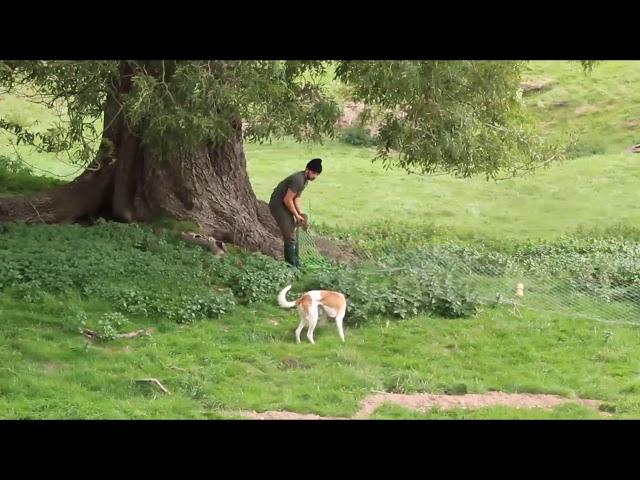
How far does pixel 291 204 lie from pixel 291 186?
30 cm

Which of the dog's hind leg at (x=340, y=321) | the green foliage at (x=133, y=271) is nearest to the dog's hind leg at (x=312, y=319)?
the dog's hind leg at (x=340, y=321)

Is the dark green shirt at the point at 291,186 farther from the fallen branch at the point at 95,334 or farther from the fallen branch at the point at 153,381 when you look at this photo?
the fallen branch at the point at 153,381

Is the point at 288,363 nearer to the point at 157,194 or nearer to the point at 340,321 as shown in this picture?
the point at 340,321

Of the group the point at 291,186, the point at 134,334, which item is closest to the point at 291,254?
the point at 291,186

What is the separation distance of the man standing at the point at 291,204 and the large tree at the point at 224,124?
88 cm

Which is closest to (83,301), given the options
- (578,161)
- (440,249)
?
(440,249)

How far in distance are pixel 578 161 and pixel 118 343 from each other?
27.3 m

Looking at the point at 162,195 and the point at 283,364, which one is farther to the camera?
the point at 162,195

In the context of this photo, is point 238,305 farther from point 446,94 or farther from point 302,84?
point 446,94

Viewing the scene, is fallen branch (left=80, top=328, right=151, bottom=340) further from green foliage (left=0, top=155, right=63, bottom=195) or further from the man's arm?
green foliage (left=0, top=155, right=63, bottom=195)

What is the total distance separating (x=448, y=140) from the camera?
14.2 m

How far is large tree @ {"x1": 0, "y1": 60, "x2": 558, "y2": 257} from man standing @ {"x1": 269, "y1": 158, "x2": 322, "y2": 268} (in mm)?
877

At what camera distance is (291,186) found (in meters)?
14.0

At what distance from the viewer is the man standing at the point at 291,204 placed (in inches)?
544
